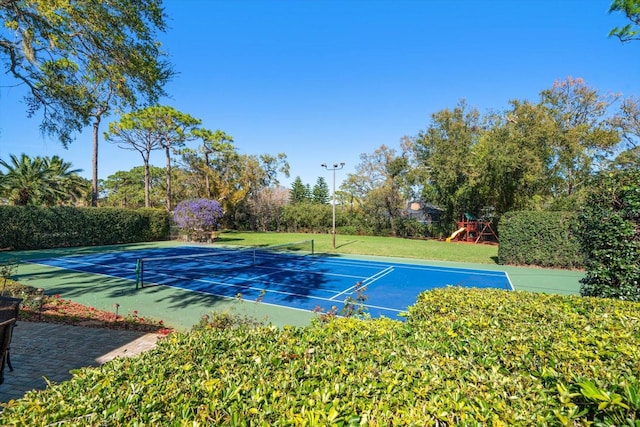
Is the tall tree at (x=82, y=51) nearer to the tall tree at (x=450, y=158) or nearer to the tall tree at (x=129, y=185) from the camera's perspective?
the tall tree at (x=450, y=158)

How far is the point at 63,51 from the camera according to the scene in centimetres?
830

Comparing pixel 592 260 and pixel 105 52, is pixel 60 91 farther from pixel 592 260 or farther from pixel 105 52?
pixel 592 260

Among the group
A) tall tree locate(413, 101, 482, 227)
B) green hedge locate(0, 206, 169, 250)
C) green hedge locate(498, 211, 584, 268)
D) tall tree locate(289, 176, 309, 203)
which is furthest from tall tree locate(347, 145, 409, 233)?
tall tree locate(289, 176, 309, 203)

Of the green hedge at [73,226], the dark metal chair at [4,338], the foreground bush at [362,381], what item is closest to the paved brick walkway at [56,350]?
the dark metal chair at [4,338]

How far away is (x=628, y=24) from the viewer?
390 inches

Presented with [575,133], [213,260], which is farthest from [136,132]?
[575,133]

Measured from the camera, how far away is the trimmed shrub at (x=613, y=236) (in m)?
5.66

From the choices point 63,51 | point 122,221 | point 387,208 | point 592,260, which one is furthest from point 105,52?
point 387,208

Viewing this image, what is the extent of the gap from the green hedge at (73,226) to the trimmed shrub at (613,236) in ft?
87.2

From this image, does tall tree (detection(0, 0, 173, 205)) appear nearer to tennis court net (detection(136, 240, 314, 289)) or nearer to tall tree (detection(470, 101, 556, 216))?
tennis court net (detection(136, 240, 314, 289))

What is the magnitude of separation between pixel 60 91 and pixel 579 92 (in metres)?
37.8

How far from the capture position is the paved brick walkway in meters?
4.32

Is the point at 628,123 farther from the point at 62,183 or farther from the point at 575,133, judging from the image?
the point at 62,183

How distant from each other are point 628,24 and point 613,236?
28.6ft
